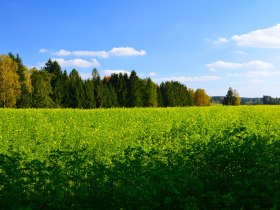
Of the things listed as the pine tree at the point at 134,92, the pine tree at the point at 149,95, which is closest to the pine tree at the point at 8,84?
the pine tree at the point at 134,92

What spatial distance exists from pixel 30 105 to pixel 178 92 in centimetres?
4683

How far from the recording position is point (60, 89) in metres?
70.1

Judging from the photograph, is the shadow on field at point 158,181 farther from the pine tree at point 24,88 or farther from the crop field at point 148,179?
the pine tree at point 24,88

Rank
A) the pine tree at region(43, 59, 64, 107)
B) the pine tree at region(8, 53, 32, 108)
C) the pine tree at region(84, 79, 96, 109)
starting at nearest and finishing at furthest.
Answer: the pine tree at region(8, 53, 32, 108), the pine tree at region(43, 59, 64, 107), the pine tree at region(84, 79, 96, 109)

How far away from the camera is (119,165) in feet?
41.0

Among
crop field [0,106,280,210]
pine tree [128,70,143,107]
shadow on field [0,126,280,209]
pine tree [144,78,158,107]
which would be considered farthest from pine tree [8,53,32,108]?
shadow on field [0,126,280,209]

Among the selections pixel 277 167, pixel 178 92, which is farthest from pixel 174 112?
pixel 178 92

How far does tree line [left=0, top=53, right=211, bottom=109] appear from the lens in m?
63.7

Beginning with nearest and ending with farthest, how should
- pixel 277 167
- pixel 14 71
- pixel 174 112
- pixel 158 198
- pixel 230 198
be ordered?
1. pixel 230 198
2. pixel 158 198
3. pixel 277 167
4. pixel 174 112
5. pixel 14 71

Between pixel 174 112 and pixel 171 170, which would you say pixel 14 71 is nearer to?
pixel 174 112

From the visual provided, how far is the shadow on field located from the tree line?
2094 inches

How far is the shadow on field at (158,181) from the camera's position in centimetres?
971

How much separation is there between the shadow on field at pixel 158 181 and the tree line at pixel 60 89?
53195 millimetres

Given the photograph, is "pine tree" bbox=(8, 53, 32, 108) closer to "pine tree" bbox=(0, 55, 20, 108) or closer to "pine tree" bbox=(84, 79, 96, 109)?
"pine tree" bbox=(0, 55, 20, 108)
